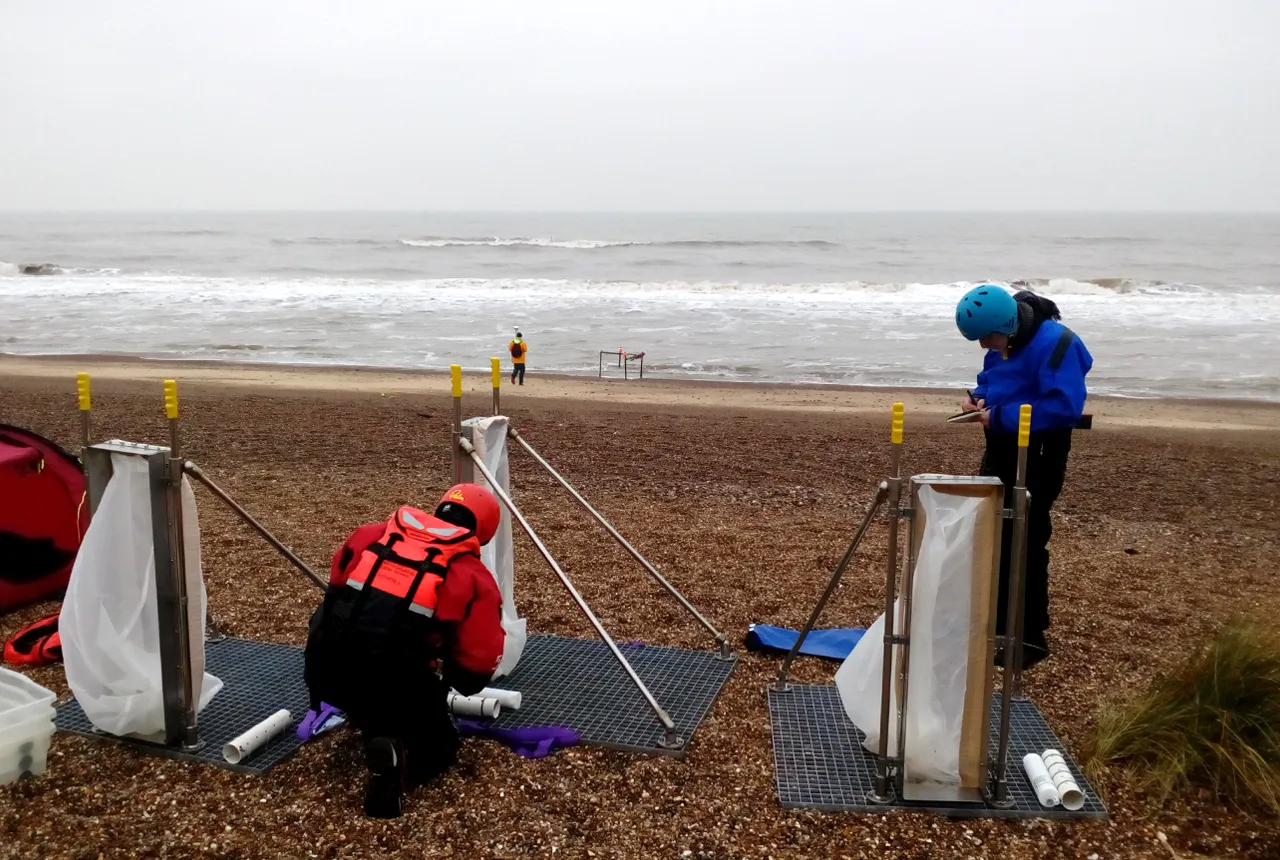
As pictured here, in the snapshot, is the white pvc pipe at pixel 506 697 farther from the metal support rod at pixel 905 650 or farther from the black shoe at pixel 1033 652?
the black shoe at pixel 1033 652

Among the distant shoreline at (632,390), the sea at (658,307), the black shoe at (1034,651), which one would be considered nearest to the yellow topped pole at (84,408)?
the black shoe at (1034,651)

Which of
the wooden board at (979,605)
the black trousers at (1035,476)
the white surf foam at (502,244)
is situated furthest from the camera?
the white surf foam at (502,244)

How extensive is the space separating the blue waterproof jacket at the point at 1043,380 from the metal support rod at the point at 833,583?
0.71 metres

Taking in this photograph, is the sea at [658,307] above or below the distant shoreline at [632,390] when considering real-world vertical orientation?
above

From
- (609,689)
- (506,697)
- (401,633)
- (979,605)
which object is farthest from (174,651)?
(979,605)

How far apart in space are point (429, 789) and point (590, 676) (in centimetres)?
126

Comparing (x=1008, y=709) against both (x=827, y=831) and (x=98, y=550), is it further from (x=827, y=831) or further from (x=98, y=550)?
(x=98, y=550)

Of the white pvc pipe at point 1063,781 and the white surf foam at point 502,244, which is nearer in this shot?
the white pvc pipe at point 1063,781

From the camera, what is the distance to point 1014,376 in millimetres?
4477

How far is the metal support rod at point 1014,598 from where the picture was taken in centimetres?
343

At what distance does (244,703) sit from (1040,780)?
3.19 meters

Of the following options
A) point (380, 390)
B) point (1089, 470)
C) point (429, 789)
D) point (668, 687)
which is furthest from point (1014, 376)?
point (380, 390)

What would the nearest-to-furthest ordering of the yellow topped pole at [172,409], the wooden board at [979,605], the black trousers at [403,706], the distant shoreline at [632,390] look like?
the wooden board at [979,605], the black trousers at [403,706], the yellow topped pole at [172,409], the distant shoreline at [632,390]

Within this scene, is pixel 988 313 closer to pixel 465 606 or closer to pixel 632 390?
pixel 465 606
